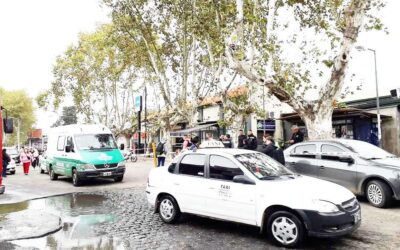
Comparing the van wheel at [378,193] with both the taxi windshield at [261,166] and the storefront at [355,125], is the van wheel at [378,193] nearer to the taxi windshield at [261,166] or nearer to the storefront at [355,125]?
the taxi windshield at [261,166]

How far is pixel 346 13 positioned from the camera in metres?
12.0

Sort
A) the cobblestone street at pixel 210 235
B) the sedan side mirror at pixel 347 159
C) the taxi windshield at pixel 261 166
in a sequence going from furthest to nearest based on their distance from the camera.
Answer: the sedan side mirror at pixel 347 159, the taxi windshield at pixel 261 166, the cobblestone street at pixel 210 235

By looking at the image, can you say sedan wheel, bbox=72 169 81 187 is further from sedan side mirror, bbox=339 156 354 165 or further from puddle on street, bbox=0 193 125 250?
sedan side mirror, bbox=339 156 354 165

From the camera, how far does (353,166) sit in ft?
30.3

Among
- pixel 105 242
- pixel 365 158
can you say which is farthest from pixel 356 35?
pixel 105 242

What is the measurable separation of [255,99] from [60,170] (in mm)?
10059

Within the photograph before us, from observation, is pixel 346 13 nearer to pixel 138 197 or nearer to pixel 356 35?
pixel 356 35

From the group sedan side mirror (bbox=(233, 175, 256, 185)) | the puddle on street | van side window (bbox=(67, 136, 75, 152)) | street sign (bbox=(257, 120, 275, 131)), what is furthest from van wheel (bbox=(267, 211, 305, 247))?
street sign (bbox=(257, 120, 275, 131))

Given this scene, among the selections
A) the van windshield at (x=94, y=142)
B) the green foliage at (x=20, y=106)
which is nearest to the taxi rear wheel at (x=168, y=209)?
the van windshield at (x=94, y=142)

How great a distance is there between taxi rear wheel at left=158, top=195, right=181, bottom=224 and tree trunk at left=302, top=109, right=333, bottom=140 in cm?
648

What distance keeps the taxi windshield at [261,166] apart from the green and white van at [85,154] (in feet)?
27.6

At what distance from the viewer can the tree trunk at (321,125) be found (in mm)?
12148

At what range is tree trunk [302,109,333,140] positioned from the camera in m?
12.1

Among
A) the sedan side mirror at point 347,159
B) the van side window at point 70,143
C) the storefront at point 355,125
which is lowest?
the sedan side mirror at point 347,159
